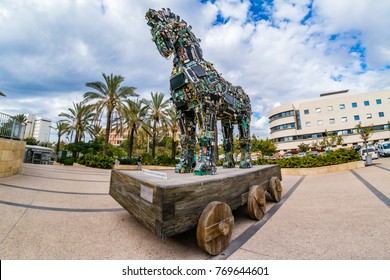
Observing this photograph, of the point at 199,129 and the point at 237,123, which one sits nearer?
the point at 199,129

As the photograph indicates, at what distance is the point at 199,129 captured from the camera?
315cm

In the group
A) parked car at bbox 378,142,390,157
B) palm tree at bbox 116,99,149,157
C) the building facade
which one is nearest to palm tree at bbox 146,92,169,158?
palm tree at bbox 116,99,149,157

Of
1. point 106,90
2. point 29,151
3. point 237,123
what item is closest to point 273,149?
point 106,90

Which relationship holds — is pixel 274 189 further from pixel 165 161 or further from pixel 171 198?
pixel 165 161

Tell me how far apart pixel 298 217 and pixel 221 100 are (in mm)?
2651

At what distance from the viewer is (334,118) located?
39.4m

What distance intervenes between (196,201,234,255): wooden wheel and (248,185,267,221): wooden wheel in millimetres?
877

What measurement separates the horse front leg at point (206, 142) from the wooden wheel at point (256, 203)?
0.72 m

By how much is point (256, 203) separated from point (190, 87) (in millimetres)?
2321

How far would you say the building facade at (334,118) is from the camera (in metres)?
36.6

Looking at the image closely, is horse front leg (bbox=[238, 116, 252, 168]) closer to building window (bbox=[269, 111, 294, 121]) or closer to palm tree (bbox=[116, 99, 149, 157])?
palm tree (bbox=[116, 99, 149, 157])

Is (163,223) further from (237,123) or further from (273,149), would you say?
(273,149)

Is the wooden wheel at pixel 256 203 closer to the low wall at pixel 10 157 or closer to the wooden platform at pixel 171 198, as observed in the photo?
the wooden platform at pixel 171 198

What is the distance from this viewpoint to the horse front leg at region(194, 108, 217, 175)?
2953 millimetres
